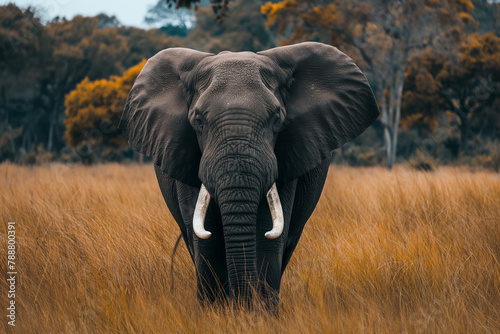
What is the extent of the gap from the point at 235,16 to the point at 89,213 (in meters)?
26.5

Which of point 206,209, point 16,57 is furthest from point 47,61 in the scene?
→ point 206,209

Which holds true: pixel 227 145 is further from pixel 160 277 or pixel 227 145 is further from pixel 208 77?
pixel 160 277

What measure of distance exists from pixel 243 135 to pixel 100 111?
57.6 ft

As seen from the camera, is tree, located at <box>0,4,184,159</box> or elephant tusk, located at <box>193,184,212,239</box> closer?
elephant tusk, located at <box>193,184,212,239</box>

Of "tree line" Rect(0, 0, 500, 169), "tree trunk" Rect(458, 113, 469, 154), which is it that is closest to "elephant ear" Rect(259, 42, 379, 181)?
"tree line" Rect(0, 0, 500, 169)

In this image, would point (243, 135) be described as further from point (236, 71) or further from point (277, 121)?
point (236, 71)

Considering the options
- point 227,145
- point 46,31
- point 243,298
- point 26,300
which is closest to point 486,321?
point 243,298

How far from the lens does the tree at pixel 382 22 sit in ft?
57.7

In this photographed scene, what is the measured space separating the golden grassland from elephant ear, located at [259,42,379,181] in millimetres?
838

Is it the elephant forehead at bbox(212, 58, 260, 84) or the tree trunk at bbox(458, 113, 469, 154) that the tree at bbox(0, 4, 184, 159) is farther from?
the elephant forehead at bbox(212, 58, 260, 84)

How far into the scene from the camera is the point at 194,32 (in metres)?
33.9

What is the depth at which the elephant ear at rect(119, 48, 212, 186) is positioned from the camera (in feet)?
11.1

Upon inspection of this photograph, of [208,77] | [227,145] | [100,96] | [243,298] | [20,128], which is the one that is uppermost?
[208,77]

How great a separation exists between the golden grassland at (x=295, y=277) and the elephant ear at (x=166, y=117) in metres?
0.83
